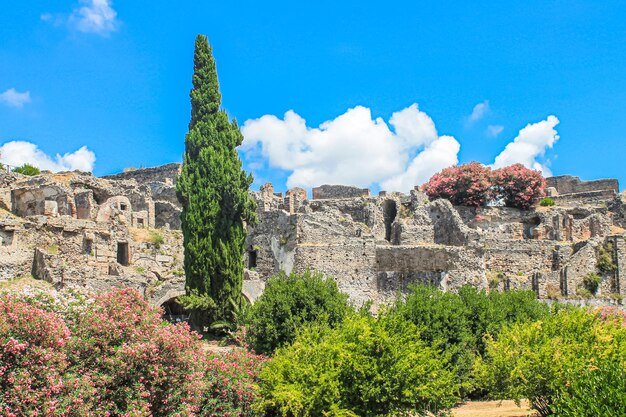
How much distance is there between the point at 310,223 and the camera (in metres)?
32.5

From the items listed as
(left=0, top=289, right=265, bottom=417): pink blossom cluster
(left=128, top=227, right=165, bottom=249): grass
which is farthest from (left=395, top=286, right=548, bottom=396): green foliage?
(left=128, top=227, right=165, bottom=249): grass

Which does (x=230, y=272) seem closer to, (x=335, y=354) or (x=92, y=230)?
(x=92, y=230)

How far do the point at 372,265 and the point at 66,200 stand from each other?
666 inches

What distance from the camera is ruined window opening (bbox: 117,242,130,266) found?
110 feet

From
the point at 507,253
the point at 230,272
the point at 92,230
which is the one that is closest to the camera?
the point at 230,272

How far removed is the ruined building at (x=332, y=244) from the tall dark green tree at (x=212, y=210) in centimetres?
208

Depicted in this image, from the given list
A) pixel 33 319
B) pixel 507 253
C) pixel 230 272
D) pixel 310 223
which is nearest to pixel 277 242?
pixel 310 223

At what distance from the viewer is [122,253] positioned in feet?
111

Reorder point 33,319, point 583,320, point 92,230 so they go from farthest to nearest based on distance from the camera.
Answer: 1. point 92,230
2. point 583,320
3. point 33,319

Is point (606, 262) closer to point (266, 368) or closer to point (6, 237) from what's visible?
point (266, 368)

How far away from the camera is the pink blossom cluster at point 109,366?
46.2 feet

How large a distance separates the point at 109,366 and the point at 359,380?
5.90 metres

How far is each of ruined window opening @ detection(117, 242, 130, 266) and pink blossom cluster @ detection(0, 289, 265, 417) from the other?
16085mm

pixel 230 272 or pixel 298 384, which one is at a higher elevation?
pixel 230 272
